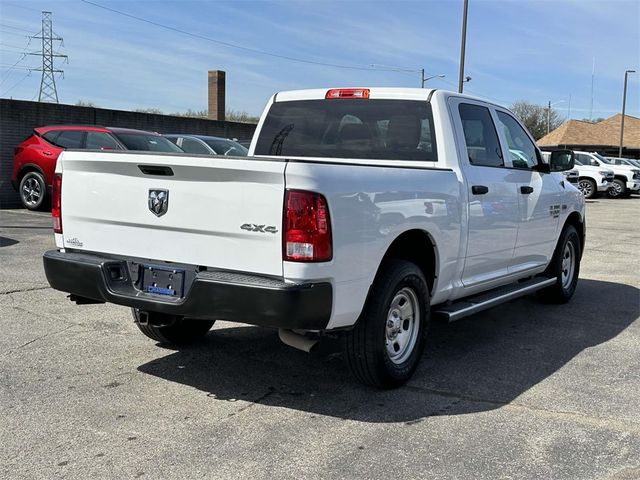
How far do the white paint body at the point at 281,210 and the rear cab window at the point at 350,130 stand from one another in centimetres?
9

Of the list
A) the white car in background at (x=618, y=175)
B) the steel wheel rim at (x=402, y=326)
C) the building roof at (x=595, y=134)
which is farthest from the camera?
the building roof at (x=595, y=134)

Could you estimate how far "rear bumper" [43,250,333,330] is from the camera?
11.7ft

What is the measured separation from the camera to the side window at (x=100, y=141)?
1261cm

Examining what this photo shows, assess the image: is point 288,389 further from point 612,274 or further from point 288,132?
point 612,274

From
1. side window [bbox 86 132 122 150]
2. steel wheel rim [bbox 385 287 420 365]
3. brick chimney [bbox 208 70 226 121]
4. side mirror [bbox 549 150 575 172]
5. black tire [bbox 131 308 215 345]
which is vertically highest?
brick chimney [bbox 208 70 226 121]

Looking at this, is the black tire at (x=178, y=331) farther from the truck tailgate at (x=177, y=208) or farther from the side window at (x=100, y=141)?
the side window at (x=100, y=141)

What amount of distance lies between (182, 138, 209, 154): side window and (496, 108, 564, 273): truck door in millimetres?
9431

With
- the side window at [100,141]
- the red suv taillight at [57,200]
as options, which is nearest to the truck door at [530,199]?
the red suv taillight at [57,200]

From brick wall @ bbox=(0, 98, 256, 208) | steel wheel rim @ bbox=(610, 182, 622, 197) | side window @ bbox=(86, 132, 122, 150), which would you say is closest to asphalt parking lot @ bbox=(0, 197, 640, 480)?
side window @ bbox=(86, 132, 122, 150)

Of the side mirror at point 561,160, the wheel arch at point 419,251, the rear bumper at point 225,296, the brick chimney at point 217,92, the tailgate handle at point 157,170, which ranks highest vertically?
the brick chimney at point 217,92

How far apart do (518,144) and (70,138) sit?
32.4 feet

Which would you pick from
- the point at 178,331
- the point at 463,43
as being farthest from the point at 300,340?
the point at 463,43

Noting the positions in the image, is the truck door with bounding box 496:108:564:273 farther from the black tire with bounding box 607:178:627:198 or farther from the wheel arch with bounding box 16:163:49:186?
the black tire with bounding box 607:178:627:198

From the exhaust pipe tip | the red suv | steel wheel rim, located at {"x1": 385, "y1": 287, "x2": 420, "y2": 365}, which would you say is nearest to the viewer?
the exhaust pipe tip
